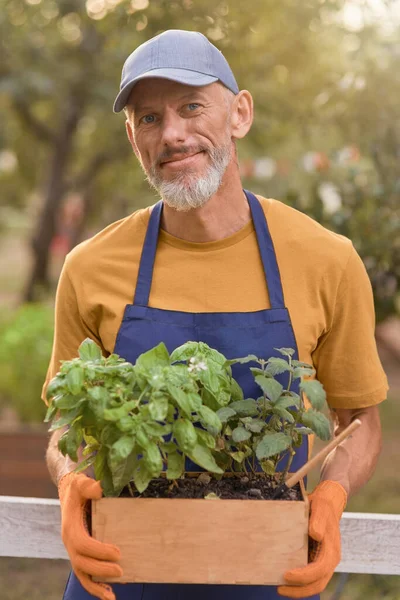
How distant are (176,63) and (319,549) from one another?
1.06 m

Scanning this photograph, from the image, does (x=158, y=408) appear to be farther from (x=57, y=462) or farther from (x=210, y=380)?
(x=57, y=462)

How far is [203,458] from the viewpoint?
1.48m

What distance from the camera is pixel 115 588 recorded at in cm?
188

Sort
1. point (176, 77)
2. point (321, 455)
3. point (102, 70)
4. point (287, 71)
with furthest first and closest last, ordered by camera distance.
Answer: point (102, 70) → point (287, 71) → point (176, 77) → point (321, 455)

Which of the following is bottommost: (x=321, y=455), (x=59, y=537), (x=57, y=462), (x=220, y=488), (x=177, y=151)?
(x=59, y=537)

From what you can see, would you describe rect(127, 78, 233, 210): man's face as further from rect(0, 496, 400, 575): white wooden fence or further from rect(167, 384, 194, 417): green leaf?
rect(0, 496, 400, 575): white wooden fence

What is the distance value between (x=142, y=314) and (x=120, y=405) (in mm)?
489

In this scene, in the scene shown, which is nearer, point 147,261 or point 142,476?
point 142,476

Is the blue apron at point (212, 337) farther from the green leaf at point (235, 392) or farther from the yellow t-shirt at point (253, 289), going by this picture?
the green leaf at point (235, 392)

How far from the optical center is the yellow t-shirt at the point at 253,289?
1912 millimetres

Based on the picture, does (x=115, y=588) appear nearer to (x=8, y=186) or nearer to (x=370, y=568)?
(x=370, y=568)

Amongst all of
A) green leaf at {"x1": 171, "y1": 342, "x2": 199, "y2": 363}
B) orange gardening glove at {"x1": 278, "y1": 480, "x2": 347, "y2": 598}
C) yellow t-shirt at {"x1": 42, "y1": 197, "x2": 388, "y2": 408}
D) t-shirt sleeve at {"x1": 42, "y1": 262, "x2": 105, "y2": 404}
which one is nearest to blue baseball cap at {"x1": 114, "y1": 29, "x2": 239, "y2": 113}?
yellow t-shirt at {"x1": 42, "y1": 197, "x2": 388, "y2": 408}

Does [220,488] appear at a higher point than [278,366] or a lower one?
lower

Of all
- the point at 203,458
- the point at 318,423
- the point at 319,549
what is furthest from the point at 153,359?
the point at 319,549
